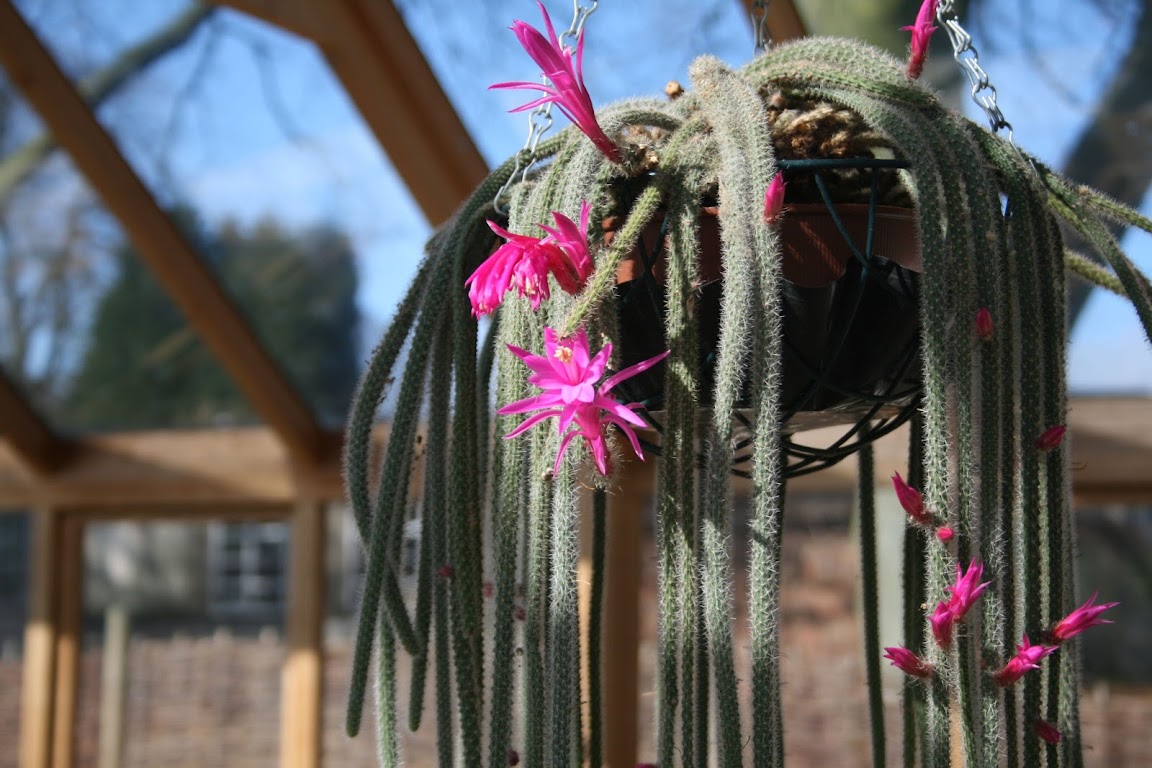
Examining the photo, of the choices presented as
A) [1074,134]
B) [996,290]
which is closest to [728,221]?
[996,290]

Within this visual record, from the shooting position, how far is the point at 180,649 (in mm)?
4676

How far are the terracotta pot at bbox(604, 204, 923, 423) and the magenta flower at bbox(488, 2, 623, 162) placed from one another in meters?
0.10

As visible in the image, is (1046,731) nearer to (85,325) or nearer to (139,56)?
(139,56)

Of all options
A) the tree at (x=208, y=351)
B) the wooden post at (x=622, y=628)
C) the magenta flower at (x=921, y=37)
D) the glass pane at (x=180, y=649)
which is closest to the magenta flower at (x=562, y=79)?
the magenta flower at (x=921, y=37)

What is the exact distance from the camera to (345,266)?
107 inches

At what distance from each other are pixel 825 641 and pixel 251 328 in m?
2.53

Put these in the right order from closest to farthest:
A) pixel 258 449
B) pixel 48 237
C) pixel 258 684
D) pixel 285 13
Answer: pixel 285 13 < pixel 48 237 < pixel 258 449 < pixel 258 684

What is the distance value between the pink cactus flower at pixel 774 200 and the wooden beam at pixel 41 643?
287cm

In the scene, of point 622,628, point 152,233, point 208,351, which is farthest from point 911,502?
point 208,351

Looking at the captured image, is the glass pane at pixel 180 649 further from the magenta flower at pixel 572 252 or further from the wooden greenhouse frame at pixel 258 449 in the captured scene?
the magenta flower at pixel 572 252

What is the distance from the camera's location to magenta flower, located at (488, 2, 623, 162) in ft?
2.57

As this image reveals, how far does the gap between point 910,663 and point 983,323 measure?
23cm

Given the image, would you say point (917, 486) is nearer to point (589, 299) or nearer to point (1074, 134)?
point (589, 299)

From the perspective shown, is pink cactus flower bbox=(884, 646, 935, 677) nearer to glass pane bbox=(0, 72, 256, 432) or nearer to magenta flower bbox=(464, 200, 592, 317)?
magenta flower bbox=(464, 200, 592, 317)
